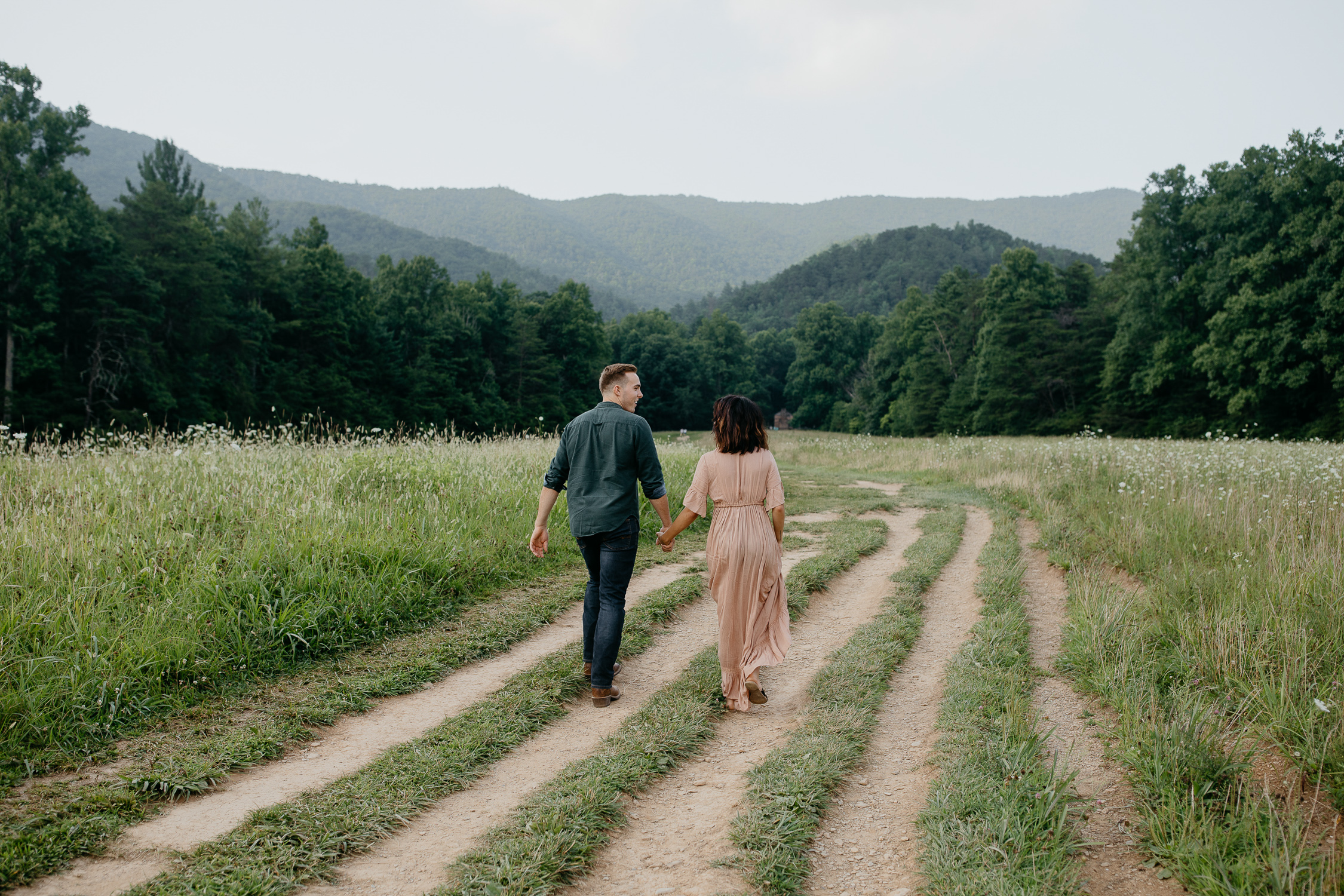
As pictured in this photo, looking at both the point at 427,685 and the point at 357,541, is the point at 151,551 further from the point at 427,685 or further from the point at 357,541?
the point at 427,685

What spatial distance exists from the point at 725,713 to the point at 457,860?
2.15 metres

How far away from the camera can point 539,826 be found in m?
3.23

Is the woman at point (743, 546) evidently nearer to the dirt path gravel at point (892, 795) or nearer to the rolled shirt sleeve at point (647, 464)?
the rolled shirt sleeve at point (647, 464)

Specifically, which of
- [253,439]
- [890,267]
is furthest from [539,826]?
[890,267]

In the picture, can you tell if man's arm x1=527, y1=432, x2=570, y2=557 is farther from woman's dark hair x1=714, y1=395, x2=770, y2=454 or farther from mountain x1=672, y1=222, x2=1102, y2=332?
mountain x1=672, y1=222, x2=1102, y2=332

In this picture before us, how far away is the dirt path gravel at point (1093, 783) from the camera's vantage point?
3008 millimetres

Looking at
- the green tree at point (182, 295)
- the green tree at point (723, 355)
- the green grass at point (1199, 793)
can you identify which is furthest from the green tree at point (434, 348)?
the green grass at point (1199, 793)

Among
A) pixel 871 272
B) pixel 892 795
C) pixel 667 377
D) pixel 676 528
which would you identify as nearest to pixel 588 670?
pixel 676 528

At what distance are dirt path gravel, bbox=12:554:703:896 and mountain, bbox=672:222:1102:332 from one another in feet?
318

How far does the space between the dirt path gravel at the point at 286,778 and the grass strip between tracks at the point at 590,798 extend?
3.76 ft

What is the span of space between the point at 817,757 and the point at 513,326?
59.8 m

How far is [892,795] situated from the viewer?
3674 mm

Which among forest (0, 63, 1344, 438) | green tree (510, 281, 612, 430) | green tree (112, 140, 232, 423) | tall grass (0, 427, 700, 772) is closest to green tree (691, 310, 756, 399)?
green tree (510, 281, 612, 430)

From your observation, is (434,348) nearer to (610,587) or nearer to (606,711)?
(610,587)
